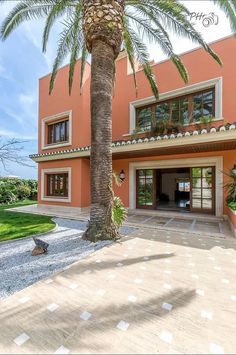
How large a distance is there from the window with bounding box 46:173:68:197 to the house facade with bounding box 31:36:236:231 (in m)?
0.08

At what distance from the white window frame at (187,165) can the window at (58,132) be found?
6225 mm

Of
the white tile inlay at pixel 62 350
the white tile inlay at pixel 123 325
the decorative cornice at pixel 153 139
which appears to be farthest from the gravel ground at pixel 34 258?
the decorative cornice at pixel 153 139

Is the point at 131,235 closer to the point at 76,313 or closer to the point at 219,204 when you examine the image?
the point at 76,313

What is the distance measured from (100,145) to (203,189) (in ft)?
24.6

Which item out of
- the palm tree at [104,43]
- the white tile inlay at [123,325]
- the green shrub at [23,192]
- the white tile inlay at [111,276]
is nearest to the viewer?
the white tile inlay at [123,325]

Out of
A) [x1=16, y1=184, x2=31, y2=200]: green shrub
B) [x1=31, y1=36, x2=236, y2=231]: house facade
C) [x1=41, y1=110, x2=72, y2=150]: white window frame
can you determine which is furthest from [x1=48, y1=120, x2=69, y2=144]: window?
[x1=16, y1=184, x2=31, y2=200]: green shrub

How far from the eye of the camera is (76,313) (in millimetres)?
3070

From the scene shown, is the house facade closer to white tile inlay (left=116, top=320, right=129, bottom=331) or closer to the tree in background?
the tree in background

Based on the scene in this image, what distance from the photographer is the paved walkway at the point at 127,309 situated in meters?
2.52

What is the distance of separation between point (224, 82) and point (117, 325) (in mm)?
12201

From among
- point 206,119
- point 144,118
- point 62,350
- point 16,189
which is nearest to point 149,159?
point 144,118

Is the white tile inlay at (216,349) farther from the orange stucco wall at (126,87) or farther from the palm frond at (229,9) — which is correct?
the orange stucco wall at (126,87)

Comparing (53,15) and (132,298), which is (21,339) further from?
(53,15)

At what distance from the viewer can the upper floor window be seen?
454 inches
